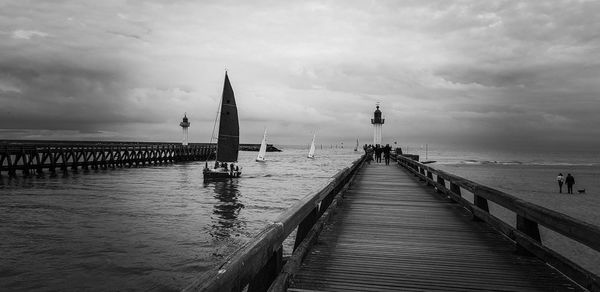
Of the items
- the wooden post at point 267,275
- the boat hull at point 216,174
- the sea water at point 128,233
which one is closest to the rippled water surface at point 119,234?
the sea water at point 128,233

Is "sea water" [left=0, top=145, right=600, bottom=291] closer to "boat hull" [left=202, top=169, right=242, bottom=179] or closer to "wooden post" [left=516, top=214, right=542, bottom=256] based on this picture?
"wooden post" [left=516, top=214, right=542, bottom=256]

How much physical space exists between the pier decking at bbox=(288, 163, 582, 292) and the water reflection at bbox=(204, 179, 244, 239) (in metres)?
6.55

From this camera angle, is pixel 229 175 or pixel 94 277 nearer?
pixel 94 277

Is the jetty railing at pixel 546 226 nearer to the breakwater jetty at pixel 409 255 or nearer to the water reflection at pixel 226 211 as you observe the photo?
the breakwater jetty at pixel 409 255

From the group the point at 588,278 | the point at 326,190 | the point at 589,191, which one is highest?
the point at 326,190

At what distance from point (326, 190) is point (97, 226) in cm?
1122

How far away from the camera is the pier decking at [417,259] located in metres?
4.25

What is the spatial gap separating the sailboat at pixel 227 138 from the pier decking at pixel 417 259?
25.3m

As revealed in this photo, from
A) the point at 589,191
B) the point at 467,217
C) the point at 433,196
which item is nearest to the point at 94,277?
the point at 467,217

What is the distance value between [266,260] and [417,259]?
2785mm

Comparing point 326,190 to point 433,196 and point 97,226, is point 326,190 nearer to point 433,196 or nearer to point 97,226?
point 433,196

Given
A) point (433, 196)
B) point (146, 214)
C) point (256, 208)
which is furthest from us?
point (256, 208)

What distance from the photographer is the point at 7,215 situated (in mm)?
16391

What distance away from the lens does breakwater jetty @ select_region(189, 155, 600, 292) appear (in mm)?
3348
